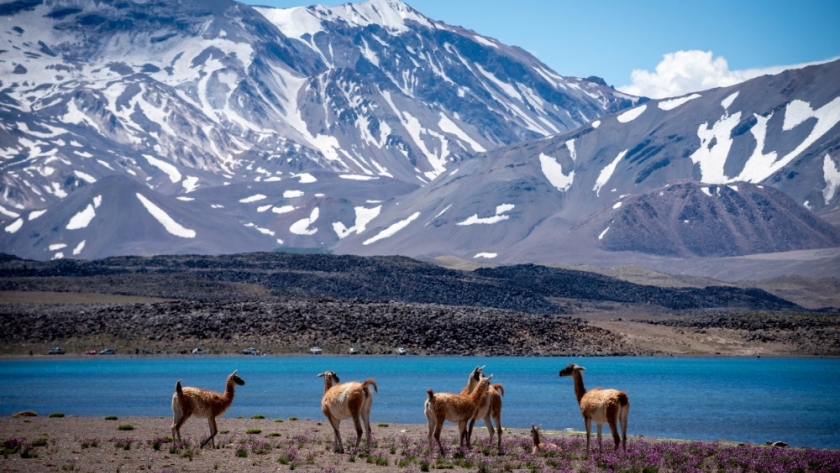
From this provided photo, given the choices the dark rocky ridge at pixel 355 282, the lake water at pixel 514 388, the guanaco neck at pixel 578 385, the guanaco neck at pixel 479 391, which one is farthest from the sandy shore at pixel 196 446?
the dark rocky ridge at pixel 355 282

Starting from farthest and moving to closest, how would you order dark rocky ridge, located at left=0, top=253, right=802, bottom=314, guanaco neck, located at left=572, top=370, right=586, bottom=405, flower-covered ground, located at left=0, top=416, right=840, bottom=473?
dark rocky ridge, located at left=0, top=253, right=802, bottom=314
guanaco neck, located at left=572, top=370, right=586, bottom=405
flower-covered ground, located at left=0, top=416, right=840, bottom=473

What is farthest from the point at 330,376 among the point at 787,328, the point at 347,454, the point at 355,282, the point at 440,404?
the point at 355,282

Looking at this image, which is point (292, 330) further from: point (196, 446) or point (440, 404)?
point (440, 404)

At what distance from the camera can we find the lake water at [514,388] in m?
40.2

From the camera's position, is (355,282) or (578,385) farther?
(355,282)

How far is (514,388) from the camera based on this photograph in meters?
54.5

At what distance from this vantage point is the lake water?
4025 centimetres

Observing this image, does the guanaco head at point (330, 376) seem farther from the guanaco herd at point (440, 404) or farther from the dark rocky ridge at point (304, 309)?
the dark rocky ridge at point (304, 309)

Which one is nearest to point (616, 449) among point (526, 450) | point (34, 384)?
point (526, 450)

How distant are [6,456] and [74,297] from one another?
3040 inches

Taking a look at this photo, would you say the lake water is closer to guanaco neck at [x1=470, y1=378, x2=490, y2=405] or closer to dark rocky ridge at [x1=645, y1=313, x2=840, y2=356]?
dark rocky ridge at [x1=645, y1=313, x2=840, y2=356]

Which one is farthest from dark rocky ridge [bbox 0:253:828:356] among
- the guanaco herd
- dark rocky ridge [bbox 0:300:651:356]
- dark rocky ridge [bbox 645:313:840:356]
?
the guanaco herd

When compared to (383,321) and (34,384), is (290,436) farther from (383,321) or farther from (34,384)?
(383,321)

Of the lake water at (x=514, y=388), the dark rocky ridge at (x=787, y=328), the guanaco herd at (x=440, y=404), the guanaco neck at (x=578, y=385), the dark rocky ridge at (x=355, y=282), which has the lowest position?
the lake water at (x=514, y=388)
